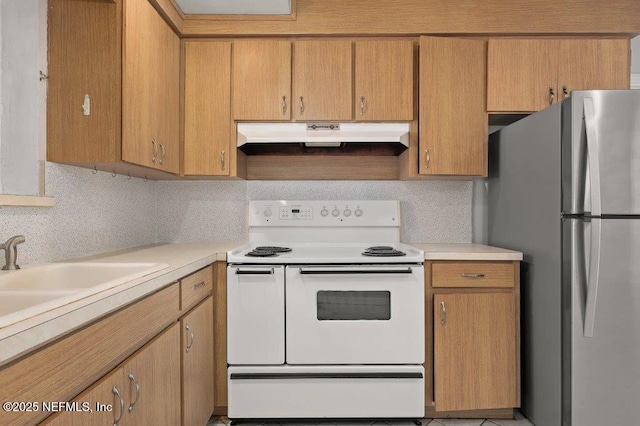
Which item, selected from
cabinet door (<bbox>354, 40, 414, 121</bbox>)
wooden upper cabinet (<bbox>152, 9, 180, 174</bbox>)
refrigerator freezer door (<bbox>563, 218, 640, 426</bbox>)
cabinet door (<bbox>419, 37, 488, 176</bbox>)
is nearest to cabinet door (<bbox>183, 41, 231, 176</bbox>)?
wooden upper cabinet (<bbox>152, 9, 180, 174</bbox>)

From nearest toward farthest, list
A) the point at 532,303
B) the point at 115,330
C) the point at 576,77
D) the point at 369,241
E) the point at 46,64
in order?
the point at 115,330 → the point at 46,64 → the point at 532,303 → the point at 576,77 → the point at 369,241

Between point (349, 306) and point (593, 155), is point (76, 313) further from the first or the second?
point (593, 155)

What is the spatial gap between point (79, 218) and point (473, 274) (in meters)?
1.93

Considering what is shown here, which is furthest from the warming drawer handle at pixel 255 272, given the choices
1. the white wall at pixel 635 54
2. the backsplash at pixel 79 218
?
the white wall at pixel 635 54

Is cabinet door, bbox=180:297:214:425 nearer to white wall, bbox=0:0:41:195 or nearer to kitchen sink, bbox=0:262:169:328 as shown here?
kitchen sink, bbox=0:262:169:328

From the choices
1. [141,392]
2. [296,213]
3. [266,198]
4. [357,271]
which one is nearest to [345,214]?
[296,213]

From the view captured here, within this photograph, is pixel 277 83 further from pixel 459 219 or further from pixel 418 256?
pixel 459 219

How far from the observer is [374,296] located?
2.28m

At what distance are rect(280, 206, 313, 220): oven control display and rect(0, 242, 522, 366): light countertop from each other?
575 millimetres

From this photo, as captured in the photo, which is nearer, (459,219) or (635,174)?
(635,174)

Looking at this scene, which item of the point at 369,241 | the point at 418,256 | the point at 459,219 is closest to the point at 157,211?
the point at 369,241

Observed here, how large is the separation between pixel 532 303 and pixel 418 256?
0.61m

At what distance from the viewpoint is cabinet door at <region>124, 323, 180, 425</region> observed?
1298mm

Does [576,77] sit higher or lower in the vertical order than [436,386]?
higher
